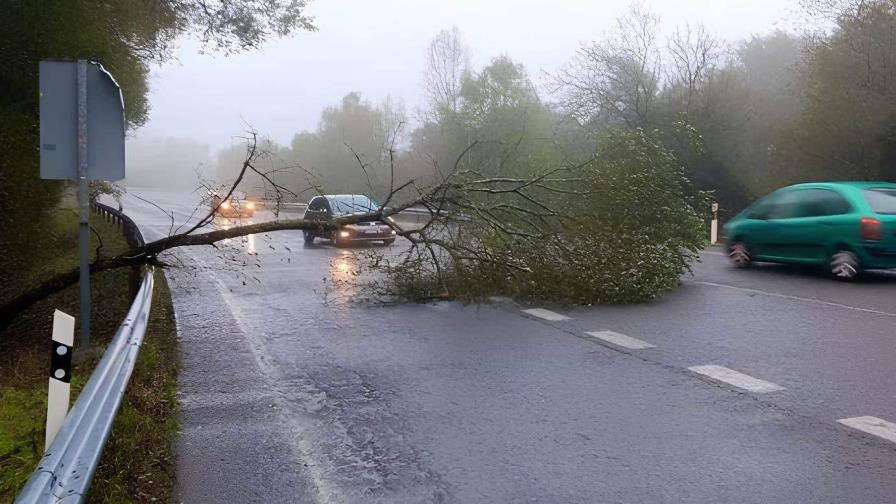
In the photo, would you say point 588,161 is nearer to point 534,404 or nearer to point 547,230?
point 547,230

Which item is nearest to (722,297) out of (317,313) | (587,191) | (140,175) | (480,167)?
(587,191)

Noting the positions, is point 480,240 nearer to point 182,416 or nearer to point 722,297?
point 722,297

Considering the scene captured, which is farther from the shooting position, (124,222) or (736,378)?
(124,222)

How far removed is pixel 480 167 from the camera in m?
12.1

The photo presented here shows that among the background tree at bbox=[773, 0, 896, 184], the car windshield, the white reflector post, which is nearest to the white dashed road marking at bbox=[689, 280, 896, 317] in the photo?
the car windshield

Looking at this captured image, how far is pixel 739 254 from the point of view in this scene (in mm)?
14172

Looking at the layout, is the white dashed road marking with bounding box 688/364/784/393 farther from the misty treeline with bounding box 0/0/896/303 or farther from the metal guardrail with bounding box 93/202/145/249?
the metal guardrail with bounding box 93/202/145/249

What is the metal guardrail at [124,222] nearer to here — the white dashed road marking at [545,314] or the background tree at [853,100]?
the white dashed road marking at [545,314]

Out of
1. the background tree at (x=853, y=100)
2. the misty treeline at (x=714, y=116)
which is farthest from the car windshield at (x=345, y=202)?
the background tree at (x=853, y=100)

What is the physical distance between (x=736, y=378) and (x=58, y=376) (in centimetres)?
507

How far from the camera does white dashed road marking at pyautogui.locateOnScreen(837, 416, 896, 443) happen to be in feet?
15.7

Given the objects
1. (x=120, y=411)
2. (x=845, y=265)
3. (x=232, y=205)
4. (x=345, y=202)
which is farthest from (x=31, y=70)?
(x=845, y=265)

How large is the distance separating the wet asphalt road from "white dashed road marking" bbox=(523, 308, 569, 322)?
163mm

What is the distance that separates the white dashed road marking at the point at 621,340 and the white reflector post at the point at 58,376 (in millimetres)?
5293
